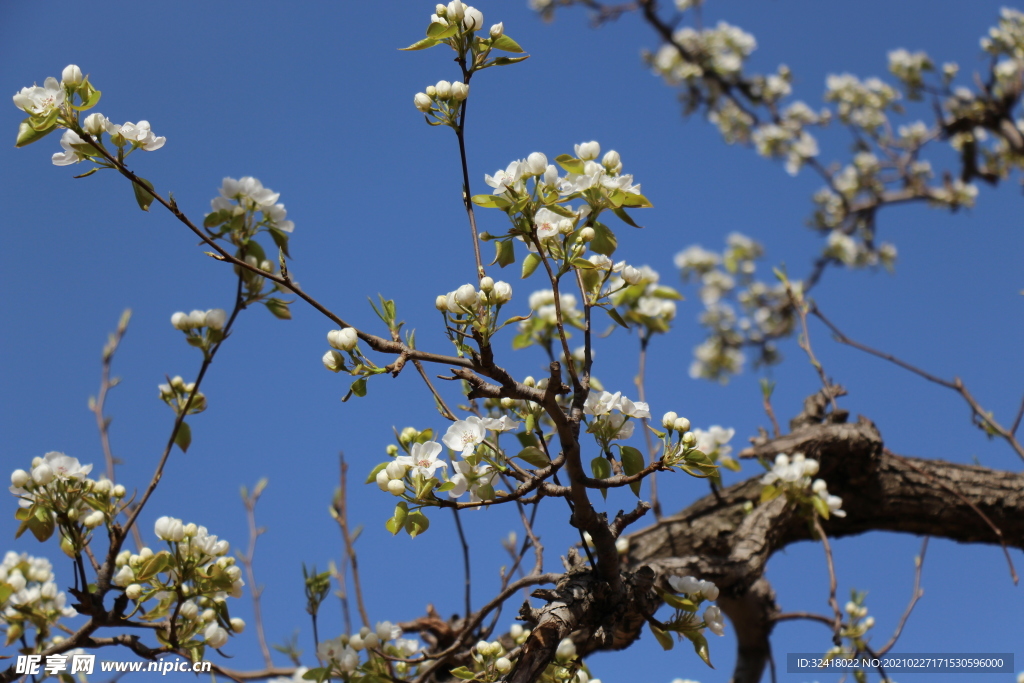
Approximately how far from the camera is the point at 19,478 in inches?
55.1

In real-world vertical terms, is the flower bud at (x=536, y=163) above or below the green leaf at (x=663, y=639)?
above

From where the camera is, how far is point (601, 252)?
1255mm

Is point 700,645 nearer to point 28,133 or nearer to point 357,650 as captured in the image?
point 357,650

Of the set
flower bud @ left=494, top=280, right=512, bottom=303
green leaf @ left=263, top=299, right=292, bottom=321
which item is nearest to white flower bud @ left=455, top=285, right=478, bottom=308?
flower bud @ left=494, top=280, right=512, bottom=303

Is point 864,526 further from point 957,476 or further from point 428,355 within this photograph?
point 428,355

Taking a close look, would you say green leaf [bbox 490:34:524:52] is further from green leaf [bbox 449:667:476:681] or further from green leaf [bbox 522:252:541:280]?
green leaf [bbox 449:667:476:681]

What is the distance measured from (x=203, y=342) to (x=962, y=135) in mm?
6326

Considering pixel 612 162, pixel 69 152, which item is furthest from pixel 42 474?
pixel 612 162

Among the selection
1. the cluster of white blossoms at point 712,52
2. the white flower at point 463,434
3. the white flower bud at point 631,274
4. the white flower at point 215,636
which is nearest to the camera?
the white flower at point 463,434

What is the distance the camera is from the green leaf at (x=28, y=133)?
1255 millimetres

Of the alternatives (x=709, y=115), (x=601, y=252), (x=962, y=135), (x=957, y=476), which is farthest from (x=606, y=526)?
(x=709, y=115)

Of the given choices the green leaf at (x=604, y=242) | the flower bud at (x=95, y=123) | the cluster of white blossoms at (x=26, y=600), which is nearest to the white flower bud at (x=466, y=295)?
the green leaf at (x=604, y=242)

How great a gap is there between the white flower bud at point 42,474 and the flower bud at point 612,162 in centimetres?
131

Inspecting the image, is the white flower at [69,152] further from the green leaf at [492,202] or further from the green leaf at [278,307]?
the green leaf at [492,202]
